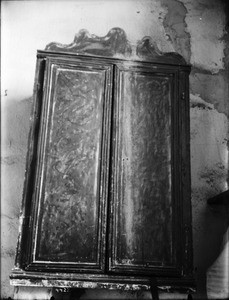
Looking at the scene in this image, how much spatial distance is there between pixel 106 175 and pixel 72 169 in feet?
0.47

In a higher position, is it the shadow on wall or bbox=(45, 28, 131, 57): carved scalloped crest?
bbox=(45, 28, 131, 57): carved scalloped crest

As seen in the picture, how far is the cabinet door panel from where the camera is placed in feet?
5.36

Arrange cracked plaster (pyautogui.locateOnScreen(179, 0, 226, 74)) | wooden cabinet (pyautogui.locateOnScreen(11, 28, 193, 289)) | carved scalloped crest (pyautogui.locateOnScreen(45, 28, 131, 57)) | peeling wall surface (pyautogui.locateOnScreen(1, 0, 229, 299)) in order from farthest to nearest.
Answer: cracked plaster (pyautogui.locateOnScreen(179, 0, 226, 74)) → peeling wall surface (pyautogui.locateOnScreen(1, 0, 229, 299)) → carved scalloped crest (pyautogui.locateOnScreen(45, 28, 131, 57)) → wooden cabinet (pyautogui.locateOnScreen(11, 28, 193, 289))

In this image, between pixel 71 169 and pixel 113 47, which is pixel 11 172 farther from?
pixel 113 47

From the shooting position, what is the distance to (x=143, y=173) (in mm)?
1726

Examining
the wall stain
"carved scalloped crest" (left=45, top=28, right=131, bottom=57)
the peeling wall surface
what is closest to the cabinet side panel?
"carved scalloped crest" (left=45, top=28, right=131, bottom=57)

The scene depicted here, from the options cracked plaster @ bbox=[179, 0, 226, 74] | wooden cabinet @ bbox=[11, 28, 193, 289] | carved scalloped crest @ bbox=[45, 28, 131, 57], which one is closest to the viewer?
wooden cabinet @ bbox=[11, 28, 193, 289]

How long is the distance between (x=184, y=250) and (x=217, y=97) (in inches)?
37.0

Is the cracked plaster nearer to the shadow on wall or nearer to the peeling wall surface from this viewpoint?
the peeling wall surface

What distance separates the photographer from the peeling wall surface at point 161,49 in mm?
1979

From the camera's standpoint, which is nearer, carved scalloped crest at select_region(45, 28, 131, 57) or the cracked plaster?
carved scalloped crest at select_region(45, 28, 131, 57)

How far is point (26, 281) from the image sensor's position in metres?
1.57

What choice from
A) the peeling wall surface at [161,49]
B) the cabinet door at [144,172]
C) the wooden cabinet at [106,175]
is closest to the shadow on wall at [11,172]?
the peeling wall surface at [161,49]

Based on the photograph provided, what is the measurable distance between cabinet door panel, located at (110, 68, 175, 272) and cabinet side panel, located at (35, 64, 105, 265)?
0.29 ft
